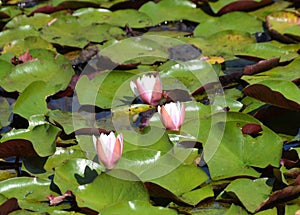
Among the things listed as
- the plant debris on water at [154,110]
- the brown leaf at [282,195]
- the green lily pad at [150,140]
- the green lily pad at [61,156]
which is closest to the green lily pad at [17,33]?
the plant debris on water at [154,110]

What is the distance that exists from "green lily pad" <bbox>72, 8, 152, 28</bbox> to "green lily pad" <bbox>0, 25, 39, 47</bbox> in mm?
285

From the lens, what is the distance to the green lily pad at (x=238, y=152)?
1.85 metres

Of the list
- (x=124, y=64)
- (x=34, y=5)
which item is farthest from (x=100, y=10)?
(x=124, y=64)

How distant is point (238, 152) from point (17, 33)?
1.83 meters

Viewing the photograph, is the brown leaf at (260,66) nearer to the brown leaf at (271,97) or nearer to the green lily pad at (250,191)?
the brown leaf at (271,97)

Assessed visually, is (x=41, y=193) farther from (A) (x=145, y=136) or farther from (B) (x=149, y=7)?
(B) (x=149, y=7)

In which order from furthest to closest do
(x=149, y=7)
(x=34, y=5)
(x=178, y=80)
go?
(x=34, y=5) → (x=149, y=7) → (x=178, y=80)

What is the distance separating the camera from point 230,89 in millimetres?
2473

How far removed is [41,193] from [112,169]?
26 centimetres

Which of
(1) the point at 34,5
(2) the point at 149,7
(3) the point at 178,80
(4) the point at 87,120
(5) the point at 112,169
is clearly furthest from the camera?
(1) the point at 34,5

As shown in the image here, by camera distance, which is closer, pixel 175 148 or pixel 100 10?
pixel 175 148

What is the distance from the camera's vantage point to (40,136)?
6.75ft

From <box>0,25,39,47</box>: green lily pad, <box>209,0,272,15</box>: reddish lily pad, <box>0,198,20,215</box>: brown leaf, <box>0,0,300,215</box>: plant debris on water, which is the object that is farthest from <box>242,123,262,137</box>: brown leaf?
<box>0,25,39,47</box>: green lily pad

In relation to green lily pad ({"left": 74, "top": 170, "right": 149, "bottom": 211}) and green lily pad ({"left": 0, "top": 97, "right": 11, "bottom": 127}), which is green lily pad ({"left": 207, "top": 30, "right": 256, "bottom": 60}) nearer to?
green lily pad ({"left": 0, "top": 97, "right": 11, "bottom": 127})
